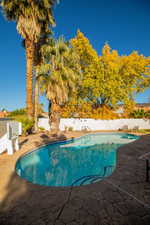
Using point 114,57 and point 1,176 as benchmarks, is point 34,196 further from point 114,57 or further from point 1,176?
point 114,57

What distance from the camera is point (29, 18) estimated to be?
13.2 metres

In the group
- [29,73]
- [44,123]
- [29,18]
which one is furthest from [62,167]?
[29,18]

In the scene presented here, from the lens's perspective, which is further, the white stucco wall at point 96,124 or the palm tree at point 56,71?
the white stucco wall at point 96,124

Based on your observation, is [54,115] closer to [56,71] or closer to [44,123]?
[44,123]

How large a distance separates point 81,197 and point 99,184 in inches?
39.1

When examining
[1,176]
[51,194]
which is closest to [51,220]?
[51,194]

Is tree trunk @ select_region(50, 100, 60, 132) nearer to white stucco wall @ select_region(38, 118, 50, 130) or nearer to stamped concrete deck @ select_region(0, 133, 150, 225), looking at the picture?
white stucco wall @ select_region(38, 118, 50, 130)

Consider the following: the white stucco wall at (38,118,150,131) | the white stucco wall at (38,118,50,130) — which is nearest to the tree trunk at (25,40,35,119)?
the white stucco wall at (38,118,50,130)

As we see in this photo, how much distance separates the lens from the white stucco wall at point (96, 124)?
66.1 feet

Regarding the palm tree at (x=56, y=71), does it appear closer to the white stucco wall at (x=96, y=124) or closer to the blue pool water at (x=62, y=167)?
the white stucco wall at (x=96, y=124)

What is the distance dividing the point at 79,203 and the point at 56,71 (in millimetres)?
14354

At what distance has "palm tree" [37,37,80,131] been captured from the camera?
15.2 m

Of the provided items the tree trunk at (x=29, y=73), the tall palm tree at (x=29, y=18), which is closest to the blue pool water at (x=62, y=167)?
the tree trunk at (x=29, y=73)

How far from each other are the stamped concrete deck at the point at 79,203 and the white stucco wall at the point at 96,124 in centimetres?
1505
